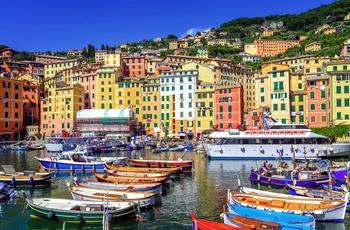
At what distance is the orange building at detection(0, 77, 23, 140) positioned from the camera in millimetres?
81219

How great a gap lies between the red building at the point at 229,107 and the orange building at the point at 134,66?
3259 centimetres

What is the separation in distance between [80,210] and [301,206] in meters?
12.4

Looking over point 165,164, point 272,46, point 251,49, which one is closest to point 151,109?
point 165,164

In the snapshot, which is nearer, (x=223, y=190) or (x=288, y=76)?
(x=223, y=190)

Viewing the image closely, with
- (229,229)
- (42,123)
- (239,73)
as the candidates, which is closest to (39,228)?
(229,229)

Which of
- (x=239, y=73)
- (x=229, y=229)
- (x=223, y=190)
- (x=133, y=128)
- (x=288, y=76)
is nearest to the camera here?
(x=229, y=229)

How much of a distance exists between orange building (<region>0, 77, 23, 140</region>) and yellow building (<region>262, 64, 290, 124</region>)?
59.6 m

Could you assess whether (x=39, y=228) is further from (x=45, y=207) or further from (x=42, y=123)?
(x=42, y=123)

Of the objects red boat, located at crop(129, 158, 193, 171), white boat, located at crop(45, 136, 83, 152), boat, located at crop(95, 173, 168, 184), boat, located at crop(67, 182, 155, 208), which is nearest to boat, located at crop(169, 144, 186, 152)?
white boat, located at crop(45, 136, 83, 152)

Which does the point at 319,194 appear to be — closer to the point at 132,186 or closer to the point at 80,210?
the point at 132,186

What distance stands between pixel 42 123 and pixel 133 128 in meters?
24.8

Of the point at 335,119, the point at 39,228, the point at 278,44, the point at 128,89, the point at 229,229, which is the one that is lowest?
the point at 39,228

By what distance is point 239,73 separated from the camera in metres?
100

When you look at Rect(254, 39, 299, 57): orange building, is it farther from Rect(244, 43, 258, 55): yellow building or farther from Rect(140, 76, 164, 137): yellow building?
Rect(140, 76, 164, 137): yellow building
